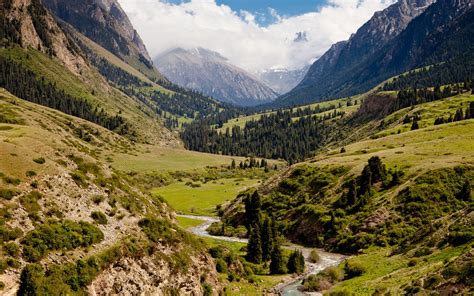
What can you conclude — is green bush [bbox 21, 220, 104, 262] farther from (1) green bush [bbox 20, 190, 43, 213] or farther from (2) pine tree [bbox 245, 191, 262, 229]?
(2) pine tree [bbox 245, 191, 262, 229]

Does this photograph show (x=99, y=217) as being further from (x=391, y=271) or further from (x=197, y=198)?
(x=197, y=198)

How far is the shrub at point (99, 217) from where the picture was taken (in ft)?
181

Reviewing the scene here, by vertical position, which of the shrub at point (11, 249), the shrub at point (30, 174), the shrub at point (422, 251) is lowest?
the shrub at point (422, 251)

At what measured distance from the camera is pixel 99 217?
182ft

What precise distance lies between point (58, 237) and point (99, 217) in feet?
28.8

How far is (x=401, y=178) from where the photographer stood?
105000mm

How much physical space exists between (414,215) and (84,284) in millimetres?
72073

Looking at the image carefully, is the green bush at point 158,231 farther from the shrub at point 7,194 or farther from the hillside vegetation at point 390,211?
the hillside vegetation at point 390,211

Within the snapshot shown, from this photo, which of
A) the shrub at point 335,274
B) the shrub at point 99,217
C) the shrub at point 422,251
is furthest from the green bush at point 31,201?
the shrub at point 422,251

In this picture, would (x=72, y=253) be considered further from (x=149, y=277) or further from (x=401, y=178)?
(x=401, y=178)

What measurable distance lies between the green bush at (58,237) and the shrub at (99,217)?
78.2 inches

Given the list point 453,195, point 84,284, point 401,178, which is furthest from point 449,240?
point 84,284

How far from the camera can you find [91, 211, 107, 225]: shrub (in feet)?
181

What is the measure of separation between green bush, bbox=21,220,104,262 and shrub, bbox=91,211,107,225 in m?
1.99
